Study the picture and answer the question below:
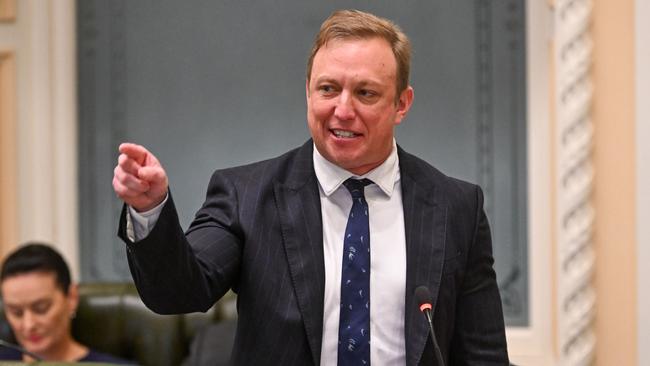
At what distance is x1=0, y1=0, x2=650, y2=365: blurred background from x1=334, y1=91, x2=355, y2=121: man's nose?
187 cm

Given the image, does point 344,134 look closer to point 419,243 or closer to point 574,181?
point 419,243

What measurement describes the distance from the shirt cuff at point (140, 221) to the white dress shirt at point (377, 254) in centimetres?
35

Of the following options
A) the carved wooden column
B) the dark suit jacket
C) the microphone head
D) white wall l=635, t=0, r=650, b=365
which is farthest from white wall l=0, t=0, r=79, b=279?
the microphone head

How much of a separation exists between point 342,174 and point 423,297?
27cm

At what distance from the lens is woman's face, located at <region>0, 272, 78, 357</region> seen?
10.8 feet

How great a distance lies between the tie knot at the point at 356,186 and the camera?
1.93m

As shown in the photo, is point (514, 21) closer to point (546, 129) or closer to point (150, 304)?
point (546, 129)

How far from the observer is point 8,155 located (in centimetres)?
410

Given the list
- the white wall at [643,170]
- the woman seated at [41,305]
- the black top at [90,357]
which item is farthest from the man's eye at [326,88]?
the white wall at [643,170]

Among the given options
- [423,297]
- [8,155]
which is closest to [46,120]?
[8,155]

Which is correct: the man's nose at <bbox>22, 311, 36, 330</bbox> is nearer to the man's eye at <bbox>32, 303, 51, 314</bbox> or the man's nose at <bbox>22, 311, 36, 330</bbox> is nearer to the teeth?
the man's eye at <bbox>32, 303, 51, 314</bbox>

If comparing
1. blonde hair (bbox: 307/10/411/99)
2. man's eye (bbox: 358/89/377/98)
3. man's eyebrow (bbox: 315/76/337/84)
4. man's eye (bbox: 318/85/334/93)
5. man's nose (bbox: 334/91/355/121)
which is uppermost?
blonde hair (bbox: 307/10/411/99)

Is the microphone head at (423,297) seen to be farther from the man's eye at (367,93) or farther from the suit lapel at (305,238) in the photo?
the man's eye at (367,93)

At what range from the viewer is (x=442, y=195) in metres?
1.98
